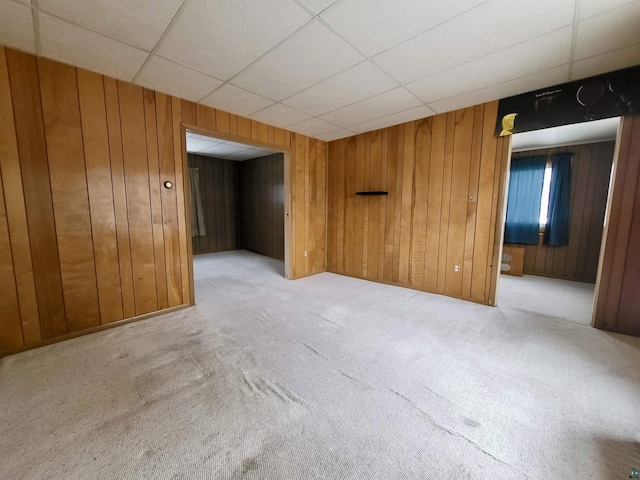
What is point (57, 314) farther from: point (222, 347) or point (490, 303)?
point (490, 303)

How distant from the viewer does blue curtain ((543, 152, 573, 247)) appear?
450 cm

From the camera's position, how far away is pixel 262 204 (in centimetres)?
661

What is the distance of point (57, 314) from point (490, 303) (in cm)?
458

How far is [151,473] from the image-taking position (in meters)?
1.14

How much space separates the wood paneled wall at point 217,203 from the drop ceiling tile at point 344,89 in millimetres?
4491

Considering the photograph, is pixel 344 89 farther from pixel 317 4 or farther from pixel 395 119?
pixel 395 119

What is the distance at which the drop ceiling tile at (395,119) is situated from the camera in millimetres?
3234

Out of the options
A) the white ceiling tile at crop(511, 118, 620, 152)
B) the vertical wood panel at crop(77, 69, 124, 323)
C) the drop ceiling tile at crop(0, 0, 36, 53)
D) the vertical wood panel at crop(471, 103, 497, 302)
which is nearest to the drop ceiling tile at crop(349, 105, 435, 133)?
the vertical wood panel at crop(471, 103, 497, 302)

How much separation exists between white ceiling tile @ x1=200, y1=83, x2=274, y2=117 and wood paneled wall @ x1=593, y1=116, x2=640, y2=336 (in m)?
3.61

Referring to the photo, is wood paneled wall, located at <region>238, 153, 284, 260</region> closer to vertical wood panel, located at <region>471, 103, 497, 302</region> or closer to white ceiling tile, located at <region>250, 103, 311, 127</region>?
white ceiling tile, located at <region>250, 103, 311, 127</region>

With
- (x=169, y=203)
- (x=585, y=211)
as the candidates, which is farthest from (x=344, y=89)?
(x=585, y=211)

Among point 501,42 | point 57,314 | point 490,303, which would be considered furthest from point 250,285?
point 501,42

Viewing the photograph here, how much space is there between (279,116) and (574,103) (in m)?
3.20

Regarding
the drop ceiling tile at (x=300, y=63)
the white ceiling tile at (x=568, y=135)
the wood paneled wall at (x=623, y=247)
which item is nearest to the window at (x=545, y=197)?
the white ceiling tile at (x=568, y=135)
